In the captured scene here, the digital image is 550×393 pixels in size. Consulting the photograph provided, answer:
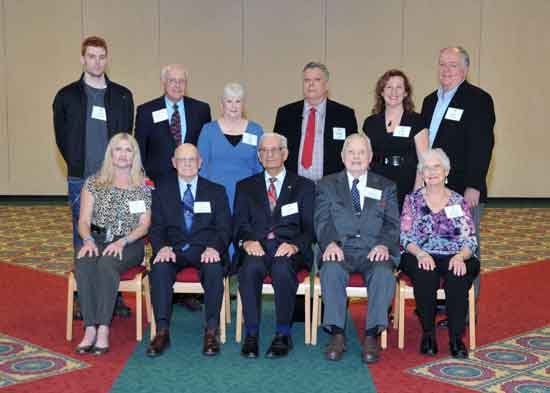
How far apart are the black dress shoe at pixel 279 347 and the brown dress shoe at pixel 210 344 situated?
29cm

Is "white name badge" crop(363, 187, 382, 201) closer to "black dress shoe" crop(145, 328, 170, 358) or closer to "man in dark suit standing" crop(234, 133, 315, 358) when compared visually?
"man in dark suit standing" crop(234, 133, 315, 358)

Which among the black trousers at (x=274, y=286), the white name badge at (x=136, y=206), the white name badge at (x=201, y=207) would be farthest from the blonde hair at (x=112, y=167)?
the black trousers at (x=274, y=286)

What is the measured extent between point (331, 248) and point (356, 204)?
13.3 inches

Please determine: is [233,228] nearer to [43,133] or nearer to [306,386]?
[306,386]

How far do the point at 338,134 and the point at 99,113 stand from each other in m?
1.59

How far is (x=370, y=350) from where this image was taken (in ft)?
13.0

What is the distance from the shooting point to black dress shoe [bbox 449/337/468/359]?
4.00 metres

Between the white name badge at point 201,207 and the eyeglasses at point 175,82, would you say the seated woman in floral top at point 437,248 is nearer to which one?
the white name badge at point 201,207

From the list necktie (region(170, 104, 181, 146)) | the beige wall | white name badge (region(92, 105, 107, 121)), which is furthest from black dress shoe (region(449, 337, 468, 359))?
the beige wall

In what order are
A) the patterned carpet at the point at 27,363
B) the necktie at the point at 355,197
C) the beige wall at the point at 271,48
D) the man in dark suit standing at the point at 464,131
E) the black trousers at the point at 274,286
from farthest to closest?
the beige wall at the point at 271,48 → the man in dark suit standing at the point at 464,131 → the necktie at the point at 355,197 → the black trousers at the point at 274,286 → the patterned carpet at the point at 27,363

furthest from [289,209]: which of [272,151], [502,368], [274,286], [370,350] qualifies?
[502,368]

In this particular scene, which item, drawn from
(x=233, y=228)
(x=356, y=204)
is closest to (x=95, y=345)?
(x=233, y=228)

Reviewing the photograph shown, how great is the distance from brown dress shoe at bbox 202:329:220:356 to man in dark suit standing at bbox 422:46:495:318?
5.56ft

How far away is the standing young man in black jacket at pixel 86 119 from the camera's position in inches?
184
